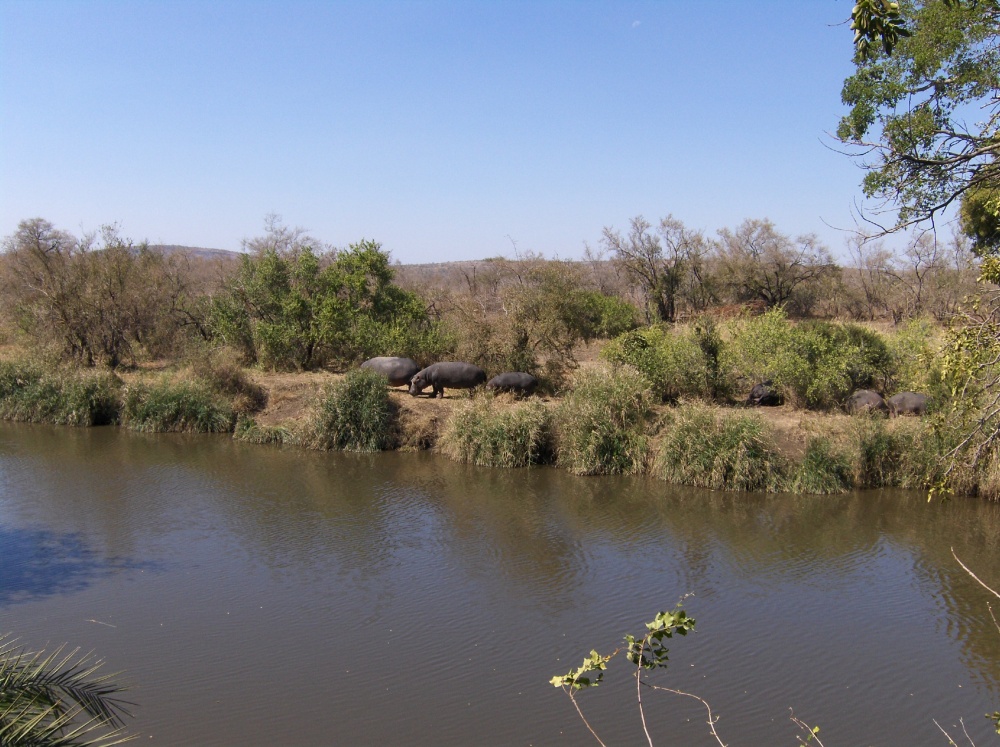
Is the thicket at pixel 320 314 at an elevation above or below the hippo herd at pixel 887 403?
above

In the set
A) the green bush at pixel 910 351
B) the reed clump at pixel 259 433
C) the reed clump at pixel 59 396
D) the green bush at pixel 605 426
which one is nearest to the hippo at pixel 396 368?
the reed clump at pixel 259 433

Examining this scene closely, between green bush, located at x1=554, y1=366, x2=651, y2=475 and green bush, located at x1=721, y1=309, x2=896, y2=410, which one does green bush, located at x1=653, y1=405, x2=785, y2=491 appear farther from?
green bush, located at x1=721, y1=309, x2=896, y2=410

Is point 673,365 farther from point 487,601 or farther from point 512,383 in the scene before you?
point 487,601

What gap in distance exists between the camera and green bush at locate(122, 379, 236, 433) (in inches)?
880

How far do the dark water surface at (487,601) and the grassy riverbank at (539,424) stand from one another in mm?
653

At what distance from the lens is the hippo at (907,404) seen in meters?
17.7

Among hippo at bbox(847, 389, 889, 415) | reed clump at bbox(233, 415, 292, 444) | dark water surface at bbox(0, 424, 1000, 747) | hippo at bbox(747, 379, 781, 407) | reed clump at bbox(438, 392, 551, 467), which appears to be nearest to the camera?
dark water surface at bbox(0, 424, 1000, 747)

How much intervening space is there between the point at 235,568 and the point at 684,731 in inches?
279

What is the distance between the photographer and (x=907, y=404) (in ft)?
58.8

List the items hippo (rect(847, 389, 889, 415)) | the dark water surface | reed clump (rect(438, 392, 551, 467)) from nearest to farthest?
the dark water surface < hippo (rect(847, 389, 889, 415)) < reed clump (rect(438, 392, 551, 467))

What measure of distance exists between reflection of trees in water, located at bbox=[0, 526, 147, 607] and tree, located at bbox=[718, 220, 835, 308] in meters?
30.7

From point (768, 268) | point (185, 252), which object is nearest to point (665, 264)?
point (768, 268)

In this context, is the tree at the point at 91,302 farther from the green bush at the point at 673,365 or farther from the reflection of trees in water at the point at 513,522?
the green bush at the point at 673,365

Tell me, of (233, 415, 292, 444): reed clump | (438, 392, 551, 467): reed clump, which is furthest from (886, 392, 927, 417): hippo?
(233, 415, 292, 444): reed clump
